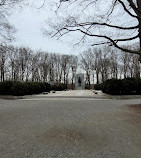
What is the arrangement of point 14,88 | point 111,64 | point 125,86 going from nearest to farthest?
1. point 125,86
2. point 14,88
3. point 111,64

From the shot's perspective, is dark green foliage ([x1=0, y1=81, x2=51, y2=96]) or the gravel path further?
dark green foliage ([x1=0, y1=81, x2=51, y2=96])

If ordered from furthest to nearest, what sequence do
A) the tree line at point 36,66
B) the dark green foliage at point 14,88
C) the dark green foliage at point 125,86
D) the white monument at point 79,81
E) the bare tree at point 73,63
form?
the bare tree at point 73,63
the white monument at point 79,81
the tree line at point 36,66
the dark green foliage at point 14,88
the dark green foliage at point 125,86

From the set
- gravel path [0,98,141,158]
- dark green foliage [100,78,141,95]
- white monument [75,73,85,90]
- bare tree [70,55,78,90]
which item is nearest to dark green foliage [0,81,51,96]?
dark green foliage [100,78,141,95]

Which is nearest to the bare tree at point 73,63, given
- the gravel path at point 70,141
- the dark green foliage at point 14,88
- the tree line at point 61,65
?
the tree line at point 61,65

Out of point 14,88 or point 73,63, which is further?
point 73,63

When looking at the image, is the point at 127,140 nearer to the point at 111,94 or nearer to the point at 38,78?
the point at 111,94

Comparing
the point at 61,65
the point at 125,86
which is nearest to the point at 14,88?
the point at 125,86

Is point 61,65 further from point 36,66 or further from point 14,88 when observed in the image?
point 14,88

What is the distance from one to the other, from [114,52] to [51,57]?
18019 millimetres

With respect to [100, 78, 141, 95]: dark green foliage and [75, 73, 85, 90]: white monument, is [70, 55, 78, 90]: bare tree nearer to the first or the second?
[75, 73, 85, 90]: white monument

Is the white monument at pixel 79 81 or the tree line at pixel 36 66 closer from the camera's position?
the tree line at pixel 36 66

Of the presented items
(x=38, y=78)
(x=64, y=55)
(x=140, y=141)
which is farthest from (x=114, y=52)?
(x=140, y=141)

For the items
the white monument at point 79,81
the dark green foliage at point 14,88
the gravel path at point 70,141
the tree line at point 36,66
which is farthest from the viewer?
the white monument at point 79,81

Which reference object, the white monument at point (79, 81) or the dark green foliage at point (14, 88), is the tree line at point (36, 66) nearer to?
the white monument at point (79, 81)
